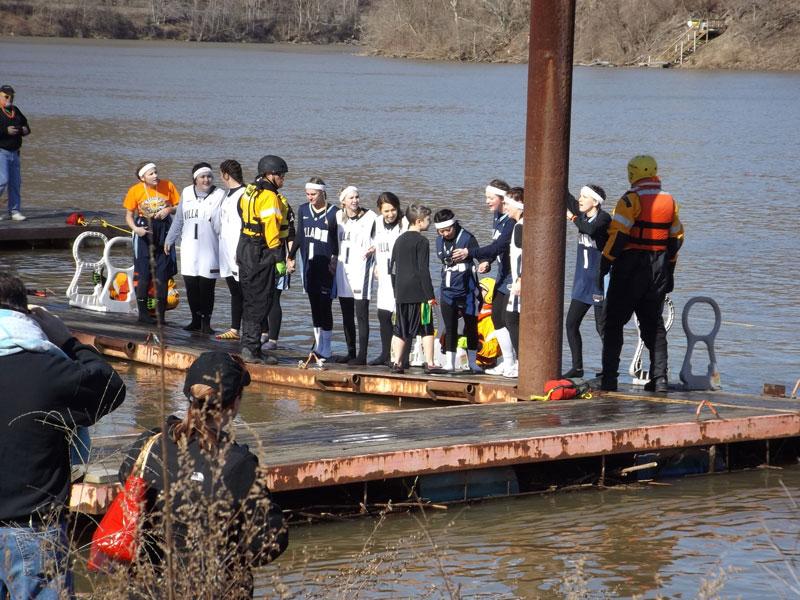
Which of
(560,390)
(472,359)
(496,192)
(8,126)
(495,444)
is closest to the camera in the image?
(495,444)

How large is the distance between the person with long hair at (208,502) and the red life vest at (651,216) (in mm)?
5854

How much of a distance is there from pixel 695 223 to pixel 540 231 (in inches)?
621

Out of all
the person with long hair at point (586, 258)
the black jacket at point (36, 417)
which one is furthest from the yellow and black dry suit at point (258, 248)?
the black jacket at point (36, 417)

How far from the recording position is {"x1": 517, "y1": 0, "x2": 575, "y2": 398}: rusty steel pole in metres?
9.60

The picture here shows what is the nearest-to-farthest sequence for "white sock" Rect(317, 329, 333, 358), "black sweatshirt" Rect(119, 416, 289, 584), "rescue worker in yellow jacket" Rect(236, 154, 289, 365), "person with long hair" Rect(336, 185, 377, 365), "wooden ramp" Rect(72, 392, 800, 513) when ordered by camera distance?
"black sweatshirt" Rect(119, 416, 289, 584) < "wooden ramp" Rect(72, 392, 800, 513) < "rescue worker in yellow jacket" Rect(236, 154, 289, 365) < "person with long hair" Rect(336, 185, 377, 365) < "white sock" Rect(317, 329, 333, 358)

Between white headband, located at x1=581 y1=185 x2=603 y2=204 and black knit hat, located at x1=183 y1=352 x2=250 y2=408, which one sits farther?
white headband, located at x1=581 y1=185 x2=603 y2=204

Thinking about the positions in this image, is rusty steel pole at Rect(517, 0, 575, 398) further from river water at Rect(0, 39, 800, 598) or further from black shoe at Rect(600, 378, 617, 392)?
river water at Rect(0, 39, 800, 598)

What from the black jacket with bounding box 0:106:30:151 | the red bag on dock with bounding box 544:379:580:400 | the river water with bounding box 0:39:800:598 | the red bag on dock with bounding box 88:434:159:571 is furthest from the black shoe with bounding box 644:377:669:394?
the black jacket with bounding box 0:106:30:151

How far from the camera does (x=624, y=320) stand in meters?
10.2

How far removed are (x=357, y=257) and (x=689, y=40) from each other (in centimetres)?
9818

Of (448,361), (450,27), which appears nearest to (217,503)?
(448,361)

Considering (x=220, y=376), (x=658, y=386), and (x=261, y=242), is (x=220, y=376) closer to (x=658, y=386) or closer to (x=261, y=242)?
(x=658, y=386)

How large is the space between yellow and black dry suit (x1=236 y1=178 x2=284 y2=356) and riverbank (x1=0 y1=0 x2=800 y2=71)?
305 ft

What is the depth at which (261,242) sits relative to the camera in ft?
36.9
